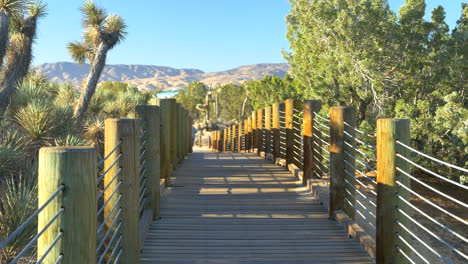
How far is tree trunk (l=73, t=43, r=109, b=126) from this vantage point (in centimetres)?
1566

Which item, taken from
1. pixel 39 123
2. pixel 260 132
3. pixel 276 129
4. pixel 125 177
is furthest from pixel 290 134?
pixel 39 123

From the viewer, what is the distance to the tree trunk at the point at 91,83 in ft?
51.4

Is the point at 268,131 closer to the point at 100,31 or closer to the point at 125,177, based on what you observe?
the point at 125,177

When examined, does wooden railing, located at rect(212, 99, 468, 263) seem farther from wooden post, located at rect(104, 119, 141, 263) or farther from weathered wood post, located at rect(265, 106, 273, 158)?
wooden post, located at rect(104, 119, 141, 263)

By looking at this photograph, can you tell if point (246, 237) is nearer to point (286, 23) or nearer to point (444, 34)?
point (444, 34)

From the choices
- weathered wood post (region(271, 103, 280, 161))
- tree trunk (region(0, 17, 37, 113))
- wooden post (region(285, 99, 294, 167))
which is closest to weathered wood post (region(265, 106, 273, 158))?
weathered wood post (region(271, 103, 280, 161))

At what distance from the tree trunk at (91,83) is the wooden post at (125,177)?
11222mm

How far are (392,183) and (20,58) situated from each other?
580 inches

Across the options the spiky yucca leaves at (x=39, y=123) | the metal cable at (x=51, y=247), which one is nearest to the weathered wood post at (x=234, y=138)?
the spiky yucca leaves at (x=39, y=123)

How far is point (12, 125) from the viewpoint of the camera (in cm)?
1084

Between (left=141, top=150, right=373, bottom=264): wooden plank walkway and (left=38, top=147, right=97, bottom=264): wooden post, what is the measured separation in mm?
1819

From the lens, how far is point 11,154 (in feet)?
27.1

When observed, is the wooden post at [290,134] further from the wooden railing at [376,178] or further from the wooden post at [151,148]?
the wooden post at [151,148]

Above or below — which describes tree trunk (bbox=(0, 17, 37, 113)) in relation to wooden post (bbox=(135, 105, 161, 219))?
above
